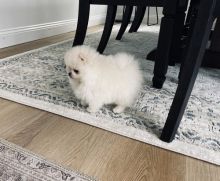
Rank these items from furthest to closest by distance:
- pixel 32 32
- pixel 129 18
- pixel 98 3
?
pixel 129 18
pixel 32 32
pixel 98 3

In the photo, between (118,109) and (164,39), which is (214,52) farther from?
(118,109)

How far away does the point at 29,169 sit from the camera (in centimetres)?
66

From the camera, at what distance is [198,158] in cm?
77

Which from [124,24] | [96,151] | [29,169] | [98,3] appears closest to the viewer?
[29,169]

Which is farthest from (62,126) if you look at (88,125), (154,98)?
(154,98)

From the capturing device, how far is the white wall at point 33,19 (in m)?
1.91

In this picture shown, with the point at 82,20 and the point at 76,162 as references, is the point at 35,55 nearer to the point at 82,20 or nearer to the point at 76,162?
the point at 82,20

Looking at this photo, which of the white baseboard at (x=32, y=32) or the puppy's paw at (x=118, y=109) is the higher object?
the puppy's paw at (x=118, y=109)

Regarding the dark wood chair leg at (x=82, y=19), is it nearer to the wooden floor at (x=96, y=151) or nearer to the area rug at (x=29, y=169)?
the wooden floor at (x=96, y=151)

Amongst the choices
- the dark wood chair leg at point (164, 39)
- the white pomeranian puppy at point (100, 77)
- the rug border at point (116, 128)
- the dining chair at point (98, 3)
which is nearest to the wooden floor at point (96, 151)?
the rug border at point (116, 128)

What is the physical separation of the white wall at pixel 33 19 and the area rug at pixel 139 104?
47 centimetres

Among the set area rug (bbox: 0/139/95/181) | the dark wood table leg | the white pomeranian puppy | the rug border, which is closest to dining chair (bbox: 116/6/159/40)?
the dark wood table leg

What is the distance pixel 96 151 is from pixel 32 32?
6.01ft

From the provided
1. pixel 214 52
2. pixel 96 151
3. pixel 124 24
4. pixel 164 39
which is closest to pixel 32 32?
pixel 124 24
